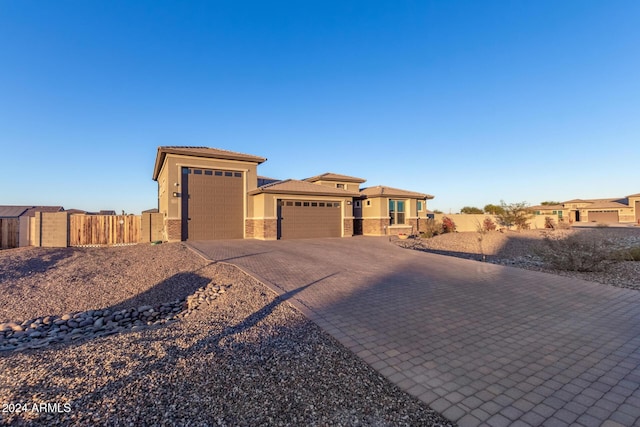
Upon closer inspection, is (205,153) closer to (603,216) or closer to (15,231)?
(15,231)

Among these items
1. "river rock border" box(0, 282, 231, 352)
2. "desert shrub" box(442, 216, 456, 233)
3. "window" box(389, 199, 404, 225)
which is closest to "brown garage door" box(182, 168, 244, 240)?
"river rock border" box(0, 282, 231, 352)

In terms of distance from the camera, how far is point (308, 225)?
19.3m

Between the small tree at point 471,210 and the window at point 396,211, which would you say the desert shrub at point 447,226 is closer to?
the window at point 396,211

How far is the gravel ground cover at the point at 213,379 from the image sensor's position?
2625mm

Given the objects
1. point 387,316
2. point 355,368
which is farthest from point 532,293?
point 355,368

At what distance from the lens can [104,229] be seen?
15328 millimetres

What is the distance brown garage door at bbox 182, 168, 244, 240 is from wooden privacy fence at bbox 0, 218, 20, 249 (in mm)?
7119

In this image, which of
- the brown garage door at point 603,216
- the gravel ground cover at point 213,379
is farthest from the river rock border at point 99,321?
the brown garage door at point 603,216

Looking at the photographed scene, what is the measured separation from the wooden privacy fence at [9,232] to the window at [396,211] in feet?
71.9

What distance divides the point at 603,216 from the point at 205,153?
2426 inches

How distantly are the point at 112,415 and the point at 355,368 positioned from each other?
95.2 inches

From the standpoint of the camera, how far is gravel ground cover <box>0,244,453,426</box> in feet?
8.61

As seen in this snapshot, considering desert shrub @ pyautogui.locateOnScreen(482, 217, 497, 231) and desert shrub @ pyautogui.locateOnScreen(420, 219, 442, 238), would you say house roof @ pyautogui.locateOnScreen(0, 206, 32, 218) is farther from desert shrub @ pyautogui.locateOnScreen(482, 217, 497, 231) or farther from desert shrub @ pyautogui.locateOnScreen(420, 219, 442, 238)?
desert shrub @ pyautogui.locateOnScreen(482, 217, 497, 231)

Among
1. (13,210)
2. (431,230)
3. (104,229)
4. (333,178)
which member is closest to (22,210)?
(13,210)
